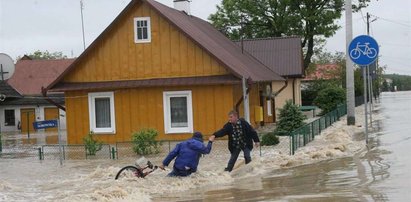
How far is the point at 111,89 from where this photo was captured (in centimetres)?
2642

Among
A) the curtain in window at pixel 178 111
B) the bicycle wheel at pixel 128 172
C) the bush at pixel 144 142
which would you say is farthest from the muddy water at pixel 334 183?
the curtain in window at pixel 178 111

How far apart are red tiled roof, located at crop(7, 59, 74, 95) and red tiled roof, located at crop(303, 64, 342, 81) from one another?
27266mm

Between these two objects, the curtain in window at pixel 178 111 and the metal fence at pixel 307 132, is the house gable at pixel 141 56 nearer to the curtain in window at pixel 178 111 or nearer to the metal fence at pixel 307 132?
the curtain in window at pixel 178 111

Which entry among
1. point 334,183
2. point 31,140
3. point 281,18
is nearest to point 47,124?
point 334,183

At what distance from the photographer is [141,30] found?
26266 mm

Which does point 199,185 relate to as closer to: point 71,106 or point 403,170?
point 403,170

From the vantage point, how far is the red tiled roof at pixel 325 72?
67.2 metres

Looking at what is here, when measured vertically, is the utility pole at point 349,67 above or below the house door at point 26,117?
above

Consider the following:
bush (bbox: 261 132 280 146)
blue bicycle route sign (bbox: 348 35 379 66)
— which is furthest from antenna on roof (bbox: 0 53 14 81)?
blue bicycle route sign (bbox: 348 35 379 66)

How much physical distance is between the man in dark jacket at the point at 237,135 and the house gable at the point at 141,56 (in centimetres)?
990

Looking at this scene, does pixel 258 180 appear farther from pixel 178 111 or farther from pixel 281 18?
pixel 281 18

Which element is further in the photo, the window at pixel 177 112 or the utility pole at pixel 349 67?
the utility pole at pixel 349 67

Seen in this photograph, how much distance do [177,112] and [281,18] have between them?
32.9 meters

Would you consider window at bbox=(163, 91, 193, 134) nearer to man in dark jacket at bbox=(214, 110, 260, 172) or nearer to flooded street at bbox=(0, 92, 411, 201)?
flooded street at bbox=(0, 92, 411, 201)
